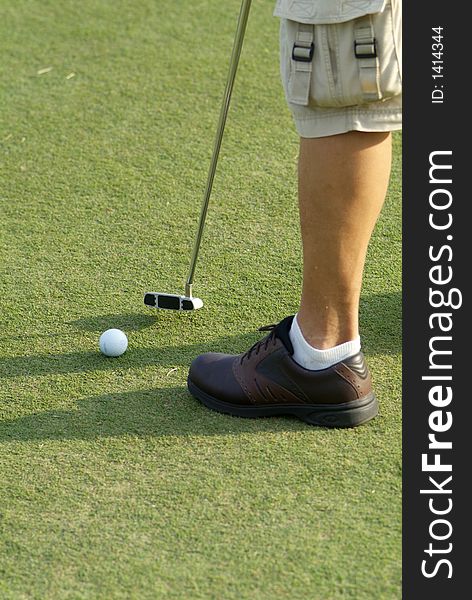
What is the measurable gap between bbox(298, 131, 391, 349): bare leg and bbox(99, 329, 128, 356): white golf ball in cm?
60

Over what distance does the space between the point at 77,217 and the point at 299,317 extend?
Result: 52.7 inches

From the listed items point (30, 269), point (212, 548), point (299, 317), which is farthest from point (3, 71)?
point (212, 548)

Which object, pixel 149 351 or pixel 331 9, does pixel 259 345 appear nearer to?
Answer: pixel 149 351

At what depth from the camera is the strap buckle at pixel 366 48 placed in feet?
8.22

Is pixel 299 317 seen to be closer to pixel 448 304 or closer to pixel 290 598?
pixel 448 304

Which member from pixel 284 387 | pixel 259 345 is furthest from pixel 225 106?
pixel 284 387

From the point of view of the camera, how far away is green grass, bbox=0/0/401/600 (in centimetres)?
238

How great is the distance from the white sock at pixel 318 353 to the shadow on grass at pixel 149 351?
1.13ft

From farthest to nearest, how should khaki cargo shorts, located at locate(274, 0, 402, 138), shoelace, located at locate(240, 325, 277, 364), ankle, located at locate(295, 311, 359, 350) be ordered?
1. shoelace, located at locate(240, 325, 277, 364)
2. ankle, located at locate(295, 311, 359, 350)
3. khaki cargo shorts, located at locate(274, 0, 402, 138)

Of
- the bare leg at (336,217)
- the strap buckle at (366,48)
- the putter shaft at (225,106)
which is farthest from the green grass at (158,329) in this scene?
the strap buckle at (366,48)

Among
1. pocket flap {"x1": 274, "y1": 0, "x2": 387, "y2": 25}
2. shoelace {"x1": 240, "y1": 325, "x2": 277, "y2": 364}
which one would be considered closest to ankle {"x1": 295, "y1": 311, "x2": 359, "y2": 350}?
shoelace {"x1": 240, "y1": 325, "x2": 277, "y2": 364}

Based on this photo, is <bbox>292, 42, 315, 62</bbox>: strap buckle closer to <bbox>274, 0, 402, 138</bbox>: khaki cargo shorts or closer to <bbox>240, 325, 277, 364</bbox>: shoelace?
<bbox>274, 0, 402, 138</bbox>: khaki cargo shorts

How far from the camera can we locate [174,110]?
15.0ft

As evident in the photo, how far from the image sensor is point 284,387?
9.32 ft
